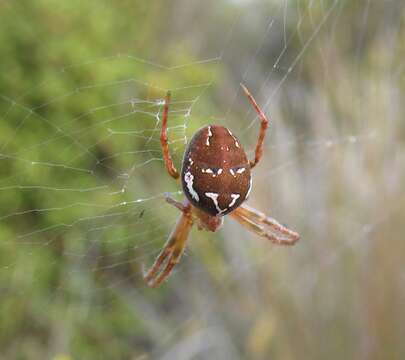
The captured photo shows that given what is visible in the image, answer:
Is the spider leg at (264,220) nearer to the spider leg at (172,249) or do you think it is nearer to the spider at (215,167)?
the spider leg at (172,249)

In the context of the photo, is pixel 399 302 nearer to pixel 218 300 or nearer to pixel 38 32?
pixel 218 300

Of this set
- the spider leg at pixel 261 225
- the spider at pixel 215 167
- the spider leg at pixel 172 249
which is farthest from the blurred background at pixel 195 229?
the spider at pixel 215 167

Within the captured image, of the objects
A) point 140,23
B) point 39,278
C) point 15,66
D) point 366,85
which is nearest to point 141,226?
point 39,278

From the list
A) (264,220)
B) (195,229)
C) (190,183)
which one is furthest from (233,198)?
(195,229)

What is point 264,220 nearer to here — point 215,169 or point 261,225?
point 261,225

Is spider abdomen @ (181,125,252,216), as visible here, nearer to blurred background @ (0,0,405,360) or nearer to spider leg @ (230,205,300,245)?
spider leg @ (230,205,300,245)


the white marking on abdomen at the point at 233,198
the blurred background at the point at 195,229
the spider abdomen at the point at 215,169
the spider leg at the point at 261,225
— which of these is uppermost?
the spider abdomen at the point at 215,169
